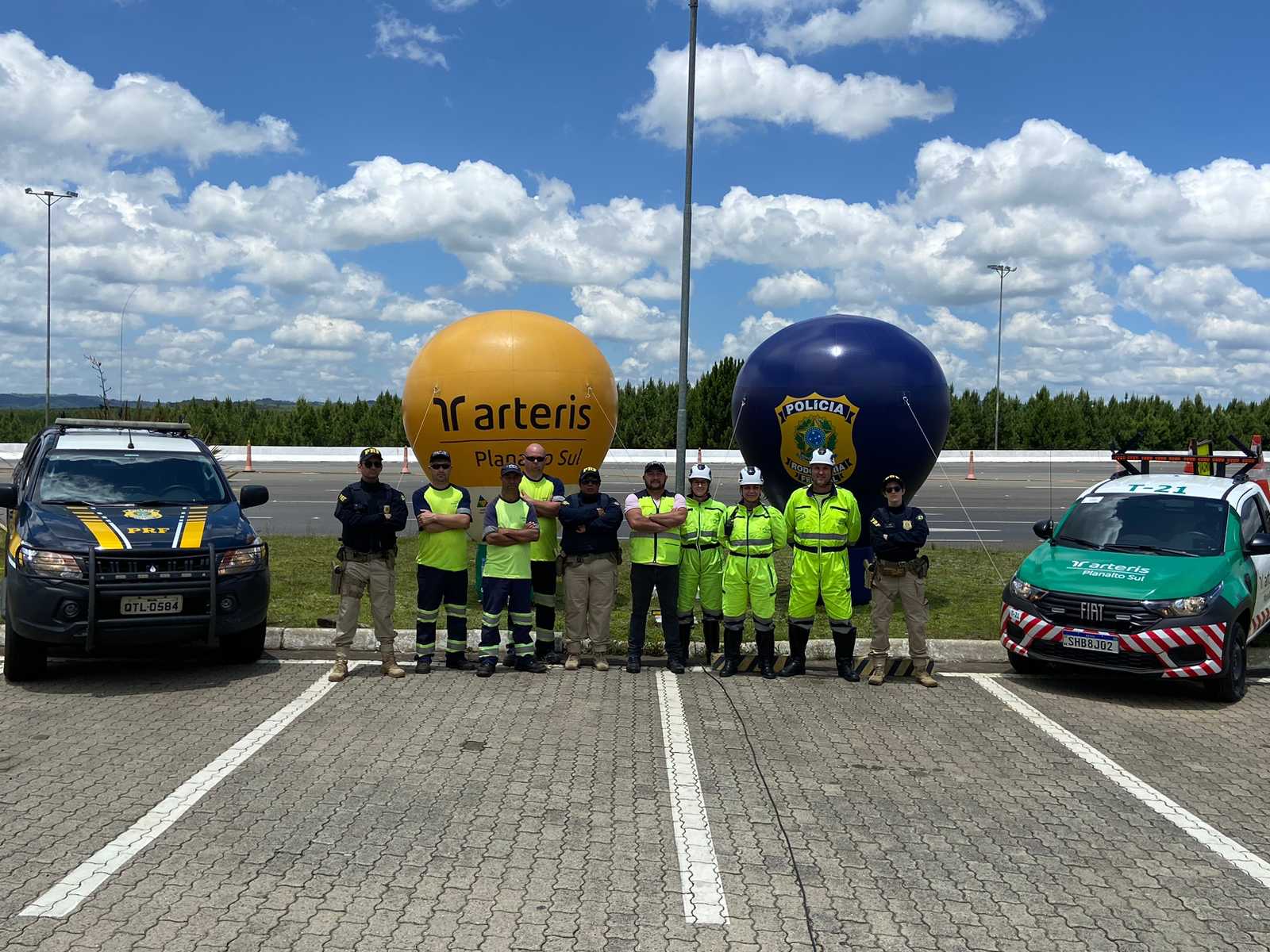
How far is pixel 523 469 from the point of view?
9625mm

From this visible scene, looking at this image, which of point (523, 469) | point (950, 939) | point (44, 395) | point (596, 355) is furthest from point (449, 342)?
point (44, 395)

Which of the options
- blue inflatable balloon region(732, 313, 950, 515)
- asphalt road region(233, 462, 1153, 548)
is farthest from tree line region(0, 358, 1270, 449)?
blue inflatable balloon region(732, 313, 950, 515)

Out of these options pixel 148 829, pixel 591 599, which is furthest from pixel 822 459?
pixel 148 829

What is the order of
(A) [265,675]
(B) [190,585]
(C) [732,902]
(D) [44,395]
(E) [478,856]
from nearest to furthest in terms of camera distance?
(C) [732,902] → (E) [478,856] → (B) [190,585] → (A) [265,675] → (D) [44,395]

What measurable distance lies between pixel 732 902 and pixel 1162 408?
62.6m

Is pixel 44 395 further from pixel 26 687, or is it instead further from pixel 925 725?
pixel 925 725

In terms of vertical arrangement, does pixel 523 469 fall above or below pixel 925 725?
above

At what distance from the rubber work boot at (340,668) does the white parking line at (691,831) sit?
2701mm

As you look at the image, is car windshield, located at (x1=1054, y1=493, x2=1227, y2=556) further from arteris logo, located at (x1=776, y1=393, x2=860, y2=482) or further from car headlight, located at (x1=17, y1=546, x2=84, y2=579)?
car headlight, located at (x1=17, y1=546, x2=84, y2=579)

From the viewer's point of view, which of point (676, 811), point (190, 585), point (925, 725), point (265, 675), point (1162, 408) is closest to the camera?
point (676, 811)

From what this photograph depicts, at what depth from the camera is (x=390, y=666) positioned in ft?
28.5

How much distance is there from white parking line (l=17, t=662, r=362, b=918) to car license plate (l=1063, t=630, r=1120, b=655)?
583 centimetres

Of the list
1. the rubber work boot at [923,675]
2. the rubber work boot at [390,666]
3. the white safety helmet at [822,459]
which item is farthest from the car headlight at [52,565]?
the rubber work boot at [923,675]

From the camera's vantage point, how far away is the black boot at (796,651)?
→ 29.4ft
